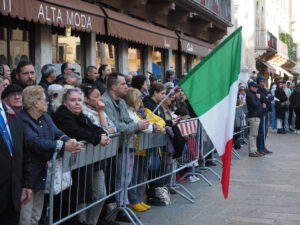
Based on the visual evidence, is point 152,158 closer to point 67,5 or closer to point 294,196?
point 294,196

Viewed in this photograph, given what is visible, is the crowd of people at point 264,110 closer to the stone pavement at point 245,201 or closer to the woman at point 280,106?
the woman at point 280,106

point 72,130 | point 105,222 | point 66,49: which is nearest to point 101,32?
point 66,49

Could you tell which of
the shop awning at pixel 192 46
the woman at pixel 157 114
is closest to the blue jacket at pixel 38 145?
the woman at pixel 157 114

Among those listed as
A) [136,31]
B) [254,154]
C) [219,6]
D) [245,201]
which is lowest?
[245,201]

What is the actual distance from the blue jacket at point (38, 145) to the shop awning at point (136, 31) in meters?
6.92

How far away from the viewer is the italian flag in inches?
229

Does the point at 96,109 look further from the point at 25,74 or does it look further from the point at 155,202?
the point at 155,202

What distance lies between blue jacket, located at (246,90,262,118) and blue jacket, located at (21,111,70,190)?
798 cm

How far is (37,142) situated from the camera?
4.69m

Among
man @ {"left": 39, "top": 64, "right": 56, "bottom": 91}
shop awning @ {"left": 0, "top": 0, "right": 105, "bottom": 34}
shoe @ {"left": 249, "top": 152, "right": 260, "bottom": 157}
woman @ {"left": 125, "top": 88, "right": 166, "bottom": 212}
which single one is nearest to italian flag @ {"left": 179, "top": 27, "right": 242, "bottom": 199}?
woman @ {"left": 125, "top": 88, "right": 166, "bottom": 212}

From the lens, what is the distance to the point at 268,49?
115ft

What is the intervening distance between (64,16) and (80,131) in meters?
4.62

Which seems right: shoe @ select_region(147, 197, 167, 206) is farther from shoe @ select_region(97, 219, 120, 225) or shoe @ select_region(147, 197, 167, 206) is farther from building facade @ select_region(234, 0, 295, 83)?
building facade @ select_region(234, 0, 295, 83)

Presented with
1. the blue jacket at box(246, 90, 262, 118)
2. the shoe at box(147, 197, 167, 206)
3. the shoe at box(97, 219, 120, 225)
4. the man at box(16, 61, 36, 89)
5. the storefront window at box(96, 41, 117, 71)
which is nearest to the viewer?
the shoe at box(97, 219, 120, 225)
